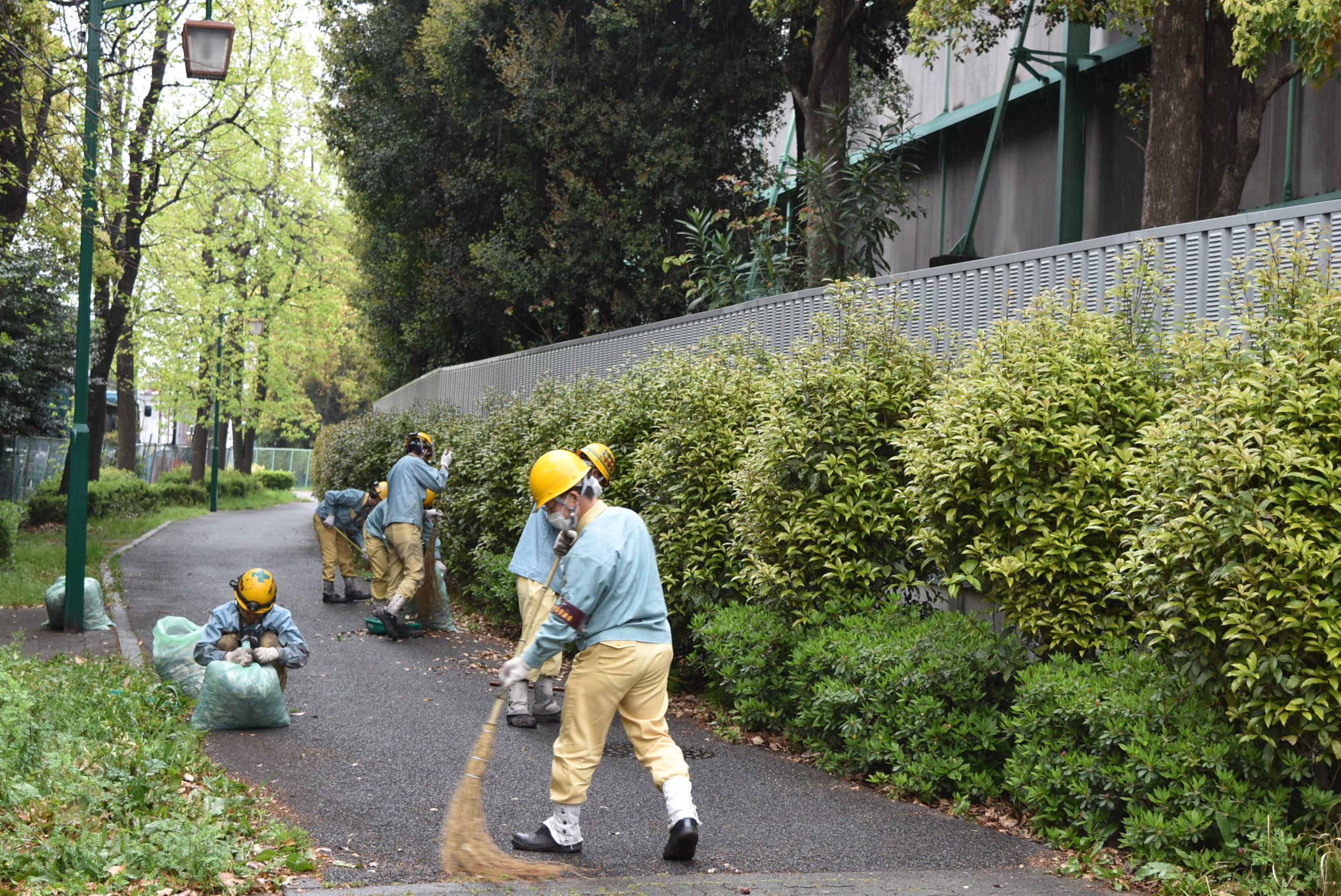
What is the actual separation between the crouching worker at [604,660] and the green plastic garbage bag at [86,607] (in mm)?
7331

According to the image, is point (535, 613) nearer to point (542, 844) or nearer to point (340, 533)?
point (542, 844)

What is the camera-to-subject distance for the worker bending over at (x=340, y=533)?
1377 centimetres

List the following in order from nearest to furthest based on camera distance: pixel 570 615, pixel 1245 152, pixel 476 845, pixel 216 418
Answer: pixel 476 845 → pixel 570 615 → pixel 1245 152 → pixel 216 418

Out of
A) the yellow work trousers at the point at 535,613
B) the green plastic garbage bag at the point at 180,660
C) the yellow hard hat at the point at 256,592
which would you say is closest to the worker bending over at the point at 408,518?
the green plastic garbage bag at the point at 180,660

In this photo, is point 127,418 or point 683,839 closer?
point 683,839

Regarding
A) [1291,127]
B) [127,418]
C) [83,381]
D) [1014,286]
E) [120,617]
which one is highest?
[1291,127]

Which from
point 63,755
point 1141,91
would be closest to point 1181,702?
point 63,755

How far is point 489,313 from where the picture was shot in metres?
22.3

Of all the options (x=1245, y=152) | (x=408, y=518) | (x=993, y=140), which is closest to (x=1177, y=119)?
(x=1245, y=152)

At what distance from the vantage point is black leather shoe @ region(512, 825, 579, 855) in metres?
5.10

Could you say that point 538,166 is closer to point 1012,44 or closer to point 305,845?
point 1012,44

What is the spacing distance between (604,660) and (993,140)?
539 inches

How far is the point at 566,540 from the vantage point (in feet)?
17.2

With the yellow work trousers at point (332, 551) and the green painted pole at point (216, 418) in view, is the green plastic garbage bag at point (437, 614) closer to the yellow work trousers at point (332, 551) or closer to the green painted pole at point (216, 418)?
the yellow work trousers at point (332, 551)
